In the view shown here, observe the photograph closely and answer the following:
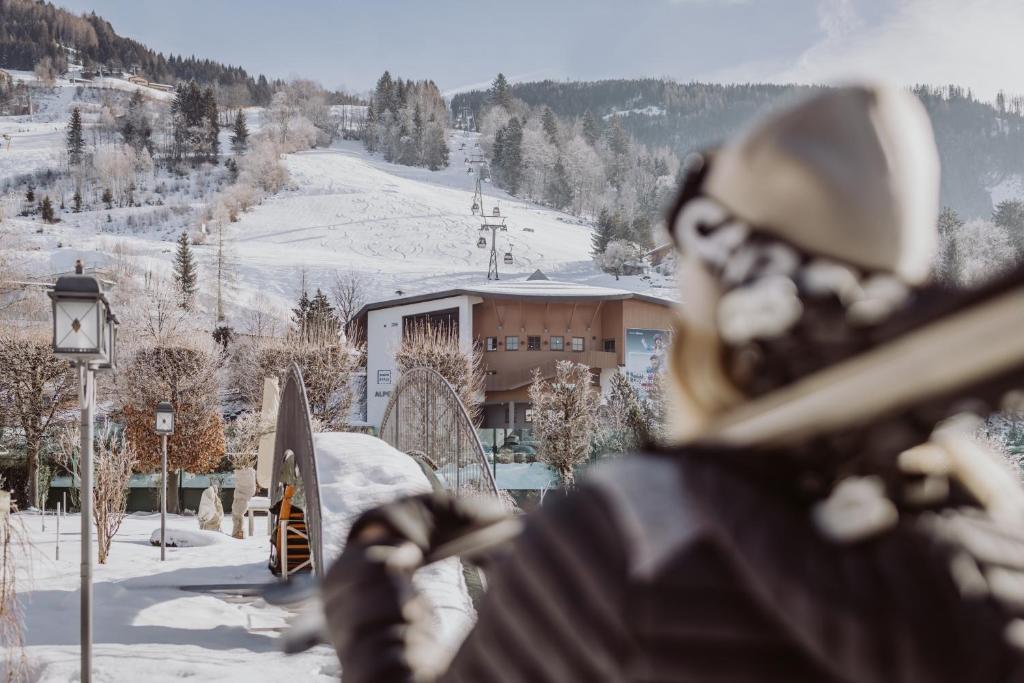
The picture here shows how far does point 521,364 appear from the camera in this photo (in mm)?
33094

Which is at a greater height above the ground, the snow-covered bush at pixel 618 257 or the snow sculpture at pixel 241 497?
the snow-covered bush at pixel 618 257

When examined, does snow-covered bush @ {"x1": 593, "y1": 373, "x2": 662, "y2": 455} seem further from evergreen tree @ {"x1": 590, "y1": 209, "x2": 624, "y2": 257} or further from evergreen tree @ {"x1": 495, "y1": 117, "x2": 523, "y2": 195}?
evergreen tree @ {"x1": 495, "y1": 117, "x2": 523, "y2": 195}

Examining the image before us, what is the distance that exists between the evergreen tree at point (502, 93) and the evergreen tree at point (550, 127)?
16.7 metres

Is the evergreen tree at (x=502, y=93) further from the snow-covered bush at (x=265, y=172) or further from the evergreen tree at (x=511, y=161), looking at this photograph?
the snow-covered bush at (x=265, y=172)

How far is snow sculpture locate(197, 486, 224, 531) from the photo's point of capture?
1742 centimetres

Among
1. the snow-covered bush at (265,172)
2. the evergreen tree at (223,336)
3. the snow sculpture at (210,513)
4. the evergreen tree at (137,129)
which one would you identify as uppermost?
the evergreen tree at (137,129)

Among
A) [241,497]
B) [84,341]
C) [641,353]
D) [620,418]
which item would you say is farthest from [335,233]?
[84,341]

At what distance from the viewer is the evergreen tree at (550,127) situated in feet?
317

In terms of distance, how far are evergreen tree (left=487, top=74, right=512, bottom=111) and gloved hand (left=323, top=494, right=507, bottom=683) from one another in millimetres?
117391

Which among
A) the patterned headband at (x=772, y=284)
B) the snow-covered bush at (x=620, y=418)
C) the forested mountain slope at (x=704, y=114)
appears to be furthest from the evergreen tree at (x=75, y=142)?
the patterned headband at (x=772, y=284)

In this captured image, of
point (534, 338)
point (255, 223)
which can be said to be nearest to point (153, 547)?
point (534, 338)

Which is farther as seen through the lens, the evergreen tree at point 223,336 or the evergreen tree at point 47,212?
the evergreen tree at point 47,212

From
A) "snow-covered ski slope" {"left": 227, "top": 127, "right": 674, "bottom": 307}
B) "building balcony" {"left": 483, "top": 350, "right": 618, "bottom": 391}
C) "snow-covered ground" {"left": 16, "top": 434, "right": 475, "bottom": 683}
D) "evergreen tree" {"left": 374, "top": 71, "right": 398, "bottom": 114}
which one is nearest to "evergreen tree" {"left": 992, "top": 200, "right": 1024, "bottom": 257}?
"snow-covered ski slope" {"left": 227, "top": 127, "right": 674, "bottom": 307}

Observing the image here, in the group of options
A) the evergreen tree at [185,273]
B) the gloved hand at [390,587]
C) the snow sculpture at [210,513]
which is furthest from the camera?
the evergreen tree at [185,273]
